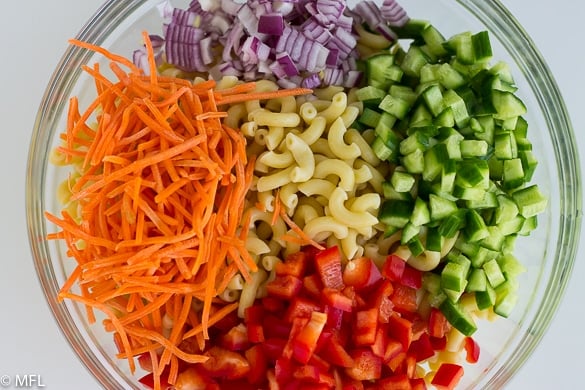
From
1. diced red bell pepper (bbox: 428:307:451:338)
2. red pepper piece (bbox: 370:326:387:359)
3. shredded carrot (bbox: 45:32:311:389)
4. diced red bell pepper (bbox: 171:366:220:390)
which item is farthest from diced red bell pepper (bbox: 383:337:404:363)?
diced red bell pepper (bbox: 171:366:220:390)

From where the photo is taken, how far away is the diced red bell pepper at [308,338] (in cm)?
162

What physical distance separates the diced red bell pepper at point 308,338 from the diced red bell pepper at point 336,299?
4 cm

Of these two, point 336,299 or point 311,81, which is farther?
point 311,81

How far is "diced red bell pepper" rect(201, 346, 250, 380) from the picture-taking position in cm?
171

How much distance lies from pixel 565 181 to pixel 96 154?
1277 mm

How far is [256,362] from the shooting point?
1.71 m

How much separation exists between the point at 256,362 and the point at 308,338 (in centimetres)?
18

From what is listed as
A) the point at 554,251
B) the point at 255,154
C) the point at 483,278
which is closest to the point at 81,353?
the point at 255,154

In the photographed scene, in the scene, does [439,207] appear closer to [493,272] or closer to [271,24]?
[493,272]

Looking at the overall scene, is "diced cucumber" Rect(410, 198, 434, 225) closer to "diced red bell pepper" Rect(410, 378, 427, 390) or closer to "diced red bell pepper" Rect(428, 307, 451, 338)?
"diced red bell pepper" Rect(428, 307, 451, 338)

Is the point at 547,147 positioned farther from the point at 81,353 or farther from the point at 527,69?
the point at 81,353

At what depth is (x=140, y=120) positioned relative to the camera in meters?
1.62

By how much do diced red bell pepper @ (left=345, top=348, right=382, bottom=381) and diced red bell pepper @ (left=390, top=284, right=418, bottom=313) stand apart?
0.14m

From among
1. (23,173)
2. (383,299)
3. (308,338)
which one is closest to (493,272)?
(383,299)
